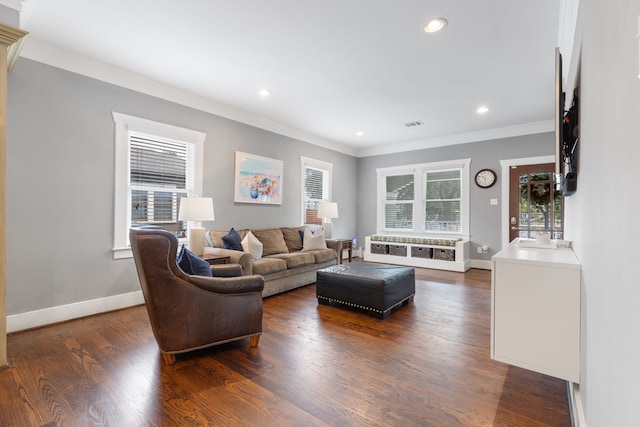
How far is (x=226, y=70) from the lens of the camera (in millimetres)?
3457

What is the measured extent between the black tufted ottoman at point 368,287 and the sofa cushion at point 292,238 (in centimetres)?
152

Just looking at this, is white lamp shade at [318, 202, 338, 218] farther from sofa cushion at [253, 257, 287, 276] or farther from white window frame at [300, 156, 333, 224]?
sofa cushion at [253, 257, 287, 276]

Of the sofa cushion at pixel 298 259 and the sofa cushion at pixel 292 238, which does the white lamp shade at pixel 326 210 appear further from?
the sofa cushion at pixel 298 259

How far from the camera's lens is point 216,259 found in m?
3.45

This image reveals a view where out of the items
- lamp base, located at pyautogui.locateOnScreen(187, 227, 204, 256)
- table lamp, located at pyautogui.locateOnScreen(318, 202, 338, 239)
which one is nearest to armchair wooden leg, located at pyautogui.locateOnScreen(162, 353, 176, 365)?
lamp base, located at pyautogui.locateOnScreen(187, 227, 204, 256)

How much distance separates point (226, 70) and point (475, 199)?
16.3ft

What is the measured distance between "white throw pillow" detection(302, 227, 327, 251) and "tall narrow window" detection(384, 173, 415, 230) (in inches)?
97.3

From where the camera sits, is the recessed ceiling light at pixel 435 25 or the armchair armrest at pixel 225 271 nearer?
the recessed ceiling light at pixel 435 25

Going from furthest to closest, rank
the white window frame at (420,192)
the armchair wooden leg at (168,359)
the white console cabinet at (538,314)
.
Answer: the white window frame at (420,192) → the armchair wooden leg at (168,359) → the white console cabinet at (538,314)

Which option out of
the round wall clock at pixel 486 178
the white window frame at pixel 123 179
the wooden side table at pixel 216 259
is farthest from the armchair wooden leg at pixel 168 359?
the round wall clock at pixel 486 178

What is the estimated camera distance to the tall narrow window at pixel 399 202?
683 cm

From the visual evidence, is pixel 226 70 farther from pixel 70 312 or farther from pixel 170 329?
pixel 70 312

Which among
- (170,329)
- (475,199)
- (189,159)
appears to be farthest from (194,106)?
(475,199)

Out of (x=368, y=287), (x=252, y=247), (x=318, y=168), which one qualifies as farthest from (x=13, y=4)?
(x=318, y=168)
